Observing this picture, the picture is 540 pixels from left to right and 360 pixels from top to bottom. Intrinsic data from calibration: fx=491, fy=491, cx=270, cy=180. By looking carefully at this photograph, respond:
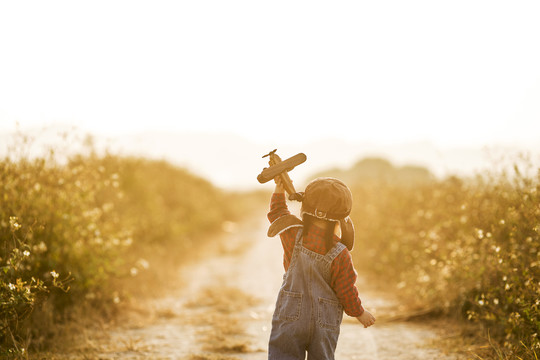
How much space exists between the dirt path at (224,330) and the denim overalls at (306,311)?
68.3 inches

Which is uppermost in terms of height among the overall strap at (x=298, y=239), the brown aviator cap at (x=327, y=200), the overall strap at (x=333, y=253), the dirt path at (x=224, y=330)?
the brown aviator cap at (x=327, y=200)

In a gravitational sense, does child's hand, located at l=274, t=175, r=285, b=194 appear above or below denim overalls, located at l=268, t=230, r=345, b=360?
above

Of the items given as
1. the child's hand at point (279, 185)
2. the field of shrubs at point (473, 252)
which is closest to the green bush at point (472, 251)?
the field of shrubs at point (473, 252)

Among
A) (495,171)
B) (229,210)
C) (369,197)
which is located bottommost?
(229,210)

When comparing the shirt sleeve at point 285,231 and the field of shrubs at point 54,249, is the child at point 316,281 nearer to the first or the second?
the shirt sleeve at point 285,231

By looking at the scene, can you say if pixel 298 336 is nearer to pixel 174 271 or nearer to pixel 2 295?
pixel 2 295

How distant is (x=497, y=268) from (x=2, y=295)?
478 centimetres

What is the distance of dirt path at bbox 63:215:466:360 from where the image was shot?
209 inches

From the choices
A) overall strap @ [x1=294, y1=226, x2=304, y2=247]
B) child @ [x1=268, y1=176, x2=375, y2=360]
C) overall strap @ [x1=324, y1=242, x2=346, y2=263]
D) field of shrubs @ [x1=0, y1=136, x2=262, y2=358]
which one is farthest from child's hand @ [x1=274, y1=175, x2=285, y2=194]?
field of shrubs @ [x1=0, y1=136, x2=262, y2=358]

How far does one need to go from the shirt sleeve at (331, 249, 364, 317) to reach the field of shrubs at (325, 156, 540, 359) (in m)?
1.60

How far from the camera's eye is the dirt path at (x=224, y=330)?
5.32 meters

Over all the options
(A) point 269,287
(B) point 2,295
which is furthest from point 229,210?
(B) point 2,295

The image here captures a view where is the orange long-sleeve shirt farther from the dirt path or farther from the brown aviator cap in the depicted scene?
the dirt path

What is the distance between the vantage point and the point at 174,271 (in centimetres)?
995
